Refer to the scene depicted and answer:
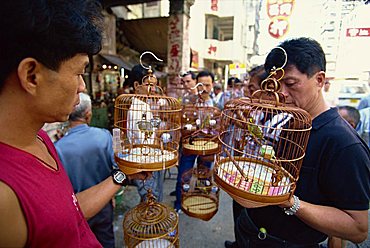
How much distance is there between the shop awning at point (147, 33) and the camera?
25.2ft

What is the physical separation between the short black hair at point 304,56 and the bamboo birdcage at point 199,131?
1.36m

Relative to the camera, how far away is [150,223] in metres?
1.62

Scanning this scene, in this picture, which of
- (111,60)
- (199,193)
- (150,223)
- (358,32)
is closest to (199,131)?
(199,193)

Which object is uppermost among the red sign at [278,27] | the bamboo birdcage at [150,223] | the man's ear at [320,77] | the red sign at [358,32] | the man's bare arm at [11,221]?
the red sign at [278,27]

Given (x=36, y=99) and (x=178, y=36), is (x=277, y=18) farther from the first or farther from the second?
(x=36, y=99)

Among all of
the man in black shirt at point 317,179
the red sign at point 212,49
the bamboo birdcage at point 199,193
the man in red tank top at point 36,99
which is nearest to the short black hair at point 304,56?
the man in black shirt at point 317,179

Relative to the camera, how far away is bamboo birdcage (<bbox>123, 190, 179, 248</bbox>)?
1.61 metres

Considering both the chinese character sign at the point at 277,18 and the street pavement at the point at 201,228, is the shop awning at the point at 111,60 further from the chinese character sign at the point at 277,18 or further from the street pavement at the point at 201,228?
the chinese character sign at the point at 277,18

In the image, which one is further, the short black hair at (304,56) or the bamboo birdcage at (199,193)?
the bamboo birdcage at (199,193)

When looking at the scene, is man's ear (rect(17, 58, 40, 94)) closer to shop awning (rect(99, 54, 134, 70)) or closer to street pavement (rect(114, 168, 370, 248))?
street pavement (rect(114, 168, 370, 248))

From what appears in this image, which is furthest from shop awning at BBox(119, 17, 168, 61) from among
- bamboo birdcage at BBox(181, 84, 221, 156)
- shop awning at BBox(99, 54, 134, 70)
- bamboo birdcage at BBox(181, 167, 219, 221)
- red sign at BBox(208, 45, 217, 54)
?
red sign at BBox(208, 45, 217, 54)

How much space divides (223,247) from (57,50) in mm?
2966

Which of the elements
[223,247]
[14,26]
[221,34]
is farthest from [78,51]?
[221,34]

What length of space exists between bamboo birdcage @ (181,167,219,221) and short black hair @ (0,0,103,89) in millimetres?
2412
